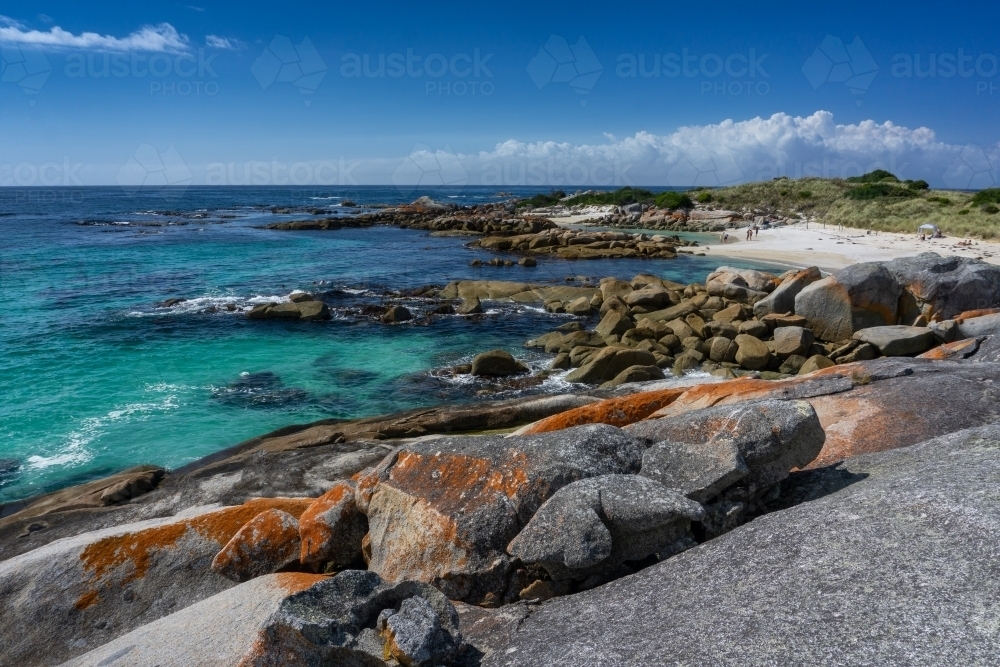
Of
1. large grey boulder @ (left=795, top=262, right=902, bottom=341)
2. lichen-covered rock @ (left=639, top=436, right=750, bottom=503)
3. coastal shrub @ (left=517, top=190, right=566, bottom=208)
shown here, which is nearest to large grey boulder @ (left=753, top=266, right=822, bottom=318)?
large grey boulder @ (left=795, top=262, right=902, bottom=341)

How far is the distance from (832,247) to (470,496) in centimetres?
4675

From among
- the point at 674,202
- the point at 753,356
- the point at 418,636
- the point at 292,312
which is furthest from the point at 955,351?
the point at 674,202

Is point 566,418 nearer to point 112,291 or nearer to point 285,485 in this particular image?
point 285,485

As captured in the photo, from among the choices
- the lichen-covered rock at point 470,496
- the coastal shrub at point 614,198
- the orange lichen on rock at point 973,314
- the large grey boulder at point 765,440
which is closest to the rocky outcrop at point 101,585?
the lichen-covered rock at point 470,496

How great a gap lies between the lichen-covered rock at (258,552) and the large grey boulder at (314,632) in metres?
0.98

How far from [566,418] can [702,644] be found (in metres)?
6.28

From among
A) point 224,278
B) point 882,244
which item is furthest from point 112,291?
point 882,244

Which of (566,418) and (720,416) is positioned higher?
(720,416)

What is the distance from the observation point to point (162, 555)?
303 inches

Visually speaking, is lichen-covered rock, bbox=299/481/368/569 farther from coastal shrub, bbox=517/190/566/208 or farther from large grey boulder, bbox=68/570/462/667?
coastal shrub, bbox=517/190/566/208

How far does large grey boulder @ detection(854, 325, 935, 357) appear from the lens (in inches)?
730

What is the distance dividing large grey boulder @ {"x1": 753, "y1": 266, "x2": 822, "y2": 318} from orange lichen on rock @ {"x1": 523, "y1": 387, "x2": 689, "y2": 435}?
14774mm

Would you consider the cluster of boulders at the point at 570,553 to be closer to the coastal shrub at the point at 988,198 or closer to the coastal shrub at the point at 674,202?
the coastal shrub at the point at 988,198

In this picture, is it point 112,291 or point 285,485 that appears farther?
point 112,291
